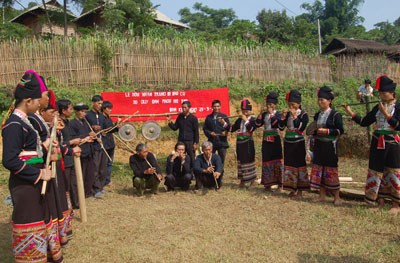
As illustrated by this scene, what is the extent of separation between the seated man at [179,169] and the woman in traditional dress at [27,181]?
12.6 feet

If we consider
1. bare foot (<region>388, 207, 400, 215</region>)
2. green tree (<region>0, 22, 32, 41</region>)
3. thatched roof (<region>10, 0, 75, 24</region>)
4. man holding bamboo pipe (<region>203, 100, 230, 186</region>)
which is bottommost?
bare foot (<region>388, 207, 400, 215</region>)

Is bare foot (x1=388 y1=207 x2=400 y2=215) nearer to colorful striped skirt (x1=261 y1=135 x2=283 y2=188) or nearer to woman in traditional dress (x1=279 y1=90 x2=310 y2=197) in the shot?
woman in traditional dress (x1=279 y1=90 x2=310 y2=197)

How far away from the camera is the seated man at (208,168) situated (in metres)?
7.07

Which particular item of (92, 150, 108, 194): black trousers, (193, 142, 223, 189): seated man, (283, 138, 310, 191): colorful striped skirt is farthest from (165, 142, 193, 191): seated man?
(283, 138, 310, 191): colorful striped skirt

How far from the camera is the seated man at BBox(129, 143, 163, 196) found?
6914 mm

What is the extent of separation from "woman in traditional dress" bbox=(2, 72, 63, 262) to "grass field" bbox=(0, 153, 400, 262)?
84 cm

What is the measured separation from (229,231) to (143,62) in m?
9.68

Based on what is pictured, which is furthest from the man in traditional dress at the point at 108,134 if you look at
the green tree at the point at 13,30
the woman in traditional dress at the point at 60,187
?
the green tree at the point at 13,30

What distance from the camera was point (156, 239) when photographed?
4598 millimetres

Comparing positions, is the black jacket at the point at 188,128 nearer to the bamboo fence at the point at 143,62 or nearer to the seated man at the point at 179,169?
the seated man at the point at 179,169

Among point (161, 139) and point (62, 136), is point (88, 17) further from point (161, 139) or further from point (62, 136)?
point (62, 136)

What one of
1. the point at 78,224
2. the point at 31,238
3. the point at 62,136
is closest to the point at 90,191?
the point at 78,224

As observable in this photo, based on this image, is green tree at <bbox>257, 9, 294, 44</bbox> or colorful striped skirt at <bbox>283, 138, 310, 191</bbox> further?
green tree at <bbox>257, 9, 294, 44</bbox>

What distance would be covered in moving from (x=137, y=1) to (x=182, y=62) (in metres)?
9.78
